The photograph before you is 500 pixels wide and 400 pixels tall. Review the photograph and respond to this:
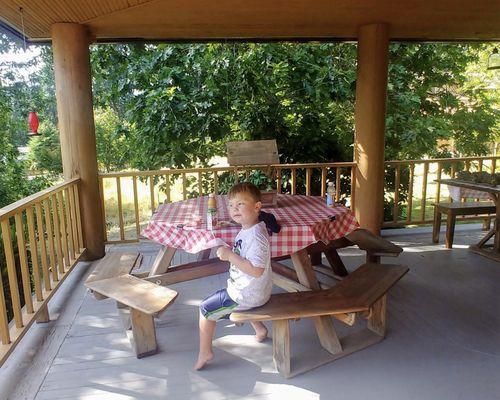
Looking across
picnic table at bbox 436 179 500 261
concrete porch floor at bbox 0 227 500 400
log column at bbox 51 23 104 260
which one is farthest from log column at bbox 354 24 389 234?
log column at bbox 51 23 104 260

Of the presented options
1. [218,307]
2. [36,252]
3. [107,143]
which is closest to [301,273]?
[218,307]

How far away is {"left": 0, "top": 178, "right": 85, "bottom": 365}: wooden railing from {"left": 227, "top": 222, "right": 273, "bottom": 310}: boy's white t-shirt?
3.98 feet

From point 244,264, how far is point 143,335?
2.74 feet

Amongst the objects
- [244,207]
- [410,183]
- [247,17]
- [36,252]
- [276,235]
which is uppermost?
[247,17]

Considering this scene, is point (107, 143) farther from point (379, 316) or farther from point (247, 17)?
point (379, 316)

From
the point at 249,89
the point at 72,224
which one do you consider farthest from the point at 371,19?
the point at 72,224

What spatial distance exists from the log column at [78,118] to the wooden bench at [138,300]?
5.37 ft

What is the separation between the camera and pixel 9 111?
A: 812 centimetres

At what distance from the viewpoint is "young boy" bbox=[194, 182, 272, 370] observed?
79.4 inches

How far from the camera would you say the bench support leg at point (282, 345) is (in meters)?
2.13

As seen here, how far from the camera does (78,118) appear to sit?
396 centimetres

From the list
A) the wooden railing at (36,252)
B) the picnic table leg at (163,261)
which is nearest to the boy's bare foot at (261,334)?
the picnic table leg at (163,261)

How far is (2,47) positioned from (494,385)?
39.2 feet

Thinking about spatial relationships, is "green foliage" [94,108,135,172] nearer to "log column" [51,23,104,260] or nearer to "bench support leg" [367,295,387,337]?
"log column" [51,23,104,260]
